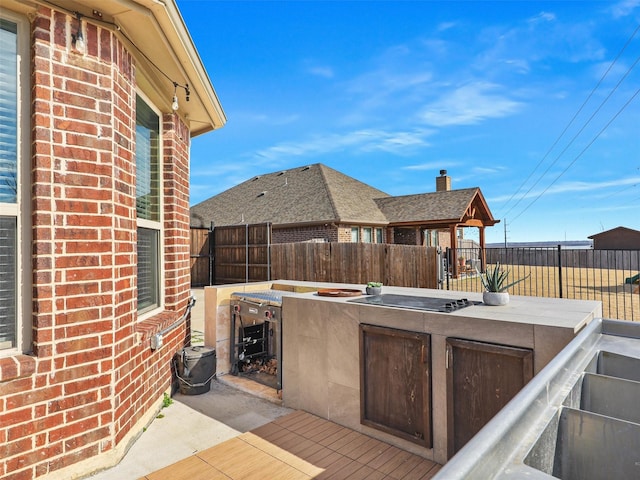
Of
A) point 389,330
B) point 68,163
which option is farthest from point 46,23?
point 389,330

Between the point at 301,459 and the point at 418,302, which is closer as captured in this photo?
the point at 301,459

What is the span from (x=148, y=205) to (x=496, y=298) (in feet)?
13.3

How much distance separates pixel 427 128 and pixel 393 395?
1960cm

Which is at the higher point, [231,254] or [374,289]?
[231,254]

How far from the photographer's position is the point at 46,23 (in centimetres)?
272

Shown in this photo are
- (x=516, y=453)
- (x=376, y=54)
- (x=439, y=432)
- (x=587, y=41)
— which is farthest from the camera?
(x=587, y=41)

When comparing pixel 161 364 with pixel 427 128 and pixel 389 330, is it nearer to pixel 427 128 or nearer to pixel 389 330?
pixel 389 330

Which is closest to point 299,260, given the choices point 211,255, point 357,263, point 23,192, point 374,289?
point 357,263

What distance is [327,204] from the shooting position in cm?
1594

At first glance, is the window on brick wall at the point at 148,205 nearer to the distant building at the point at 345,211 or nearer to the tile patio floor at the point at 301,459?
the tile patio floor at the point at 301,459

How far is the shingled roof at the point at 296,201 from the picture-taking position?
15.9m

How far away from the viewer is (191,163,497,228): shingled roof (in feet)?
50.9

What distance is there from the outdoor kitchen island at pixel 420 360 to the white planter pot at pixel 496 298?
0.07 m

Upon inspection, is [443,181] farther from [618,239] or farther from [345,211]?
[618,239]
